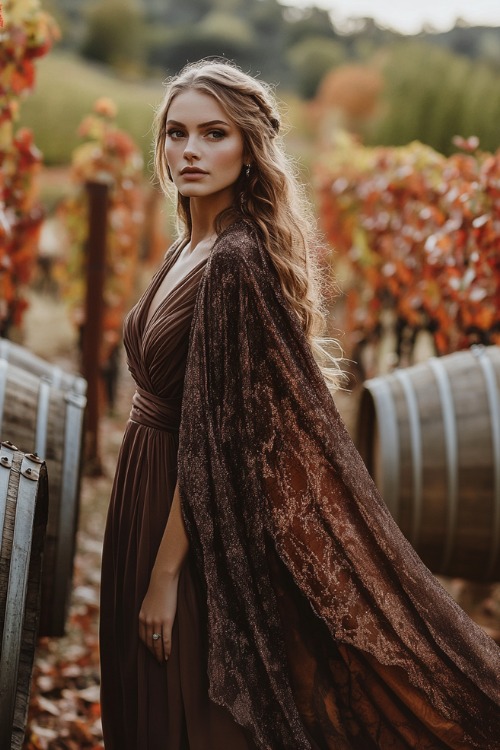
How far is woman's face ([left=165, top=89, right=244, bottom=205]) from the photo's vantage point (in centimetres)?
204

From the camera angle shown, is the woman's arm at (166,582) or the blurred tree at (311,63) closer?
the woman's arm at (166,582)

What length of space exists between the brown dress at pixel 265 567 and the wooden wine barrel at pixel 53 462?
2.33ft

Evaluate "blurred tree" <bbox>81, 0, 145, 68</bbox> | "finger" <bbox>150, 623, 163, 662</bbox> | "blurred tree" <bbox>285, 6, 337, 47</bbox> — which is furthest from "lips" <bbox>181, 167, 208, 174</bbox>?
"blurred tree" <bbox>285, 6, 337, 47</bbox>

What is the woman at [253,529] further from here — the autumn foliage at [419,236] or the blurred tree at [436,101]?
the blurred tree at [436,101]

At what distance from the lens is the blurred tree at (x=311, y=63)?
72.5ft

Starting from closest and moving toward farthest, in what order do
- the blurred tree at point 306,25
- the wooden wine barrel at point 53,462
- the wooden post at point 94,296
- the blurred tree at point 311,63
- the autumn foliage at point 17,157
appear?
the wooden wine barrel at point 53,462 < the autumn foliage at point 17,157 < the wooden post at point 94,296 < the blurred tree at point 311,63 < the blurred tree at point 306,25

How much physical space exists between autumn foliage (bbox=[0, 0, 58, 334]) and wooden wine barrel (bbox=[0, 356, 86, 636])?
59cm

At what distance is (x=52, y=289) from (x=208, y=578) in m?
9.01

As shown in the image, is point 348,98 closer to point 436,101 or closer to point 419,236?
point 436,101

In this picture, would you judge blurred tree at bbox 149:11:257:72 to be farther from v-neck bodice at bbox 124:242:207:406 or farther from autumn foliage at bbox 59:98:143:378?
v-neck bodice at bbox 124:242:207:406

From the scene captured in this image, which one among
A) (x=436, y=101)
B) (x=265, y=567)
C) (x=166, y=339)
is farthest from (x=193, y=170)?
(x=436, y=101)

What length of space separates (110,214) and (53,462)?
3.85 m

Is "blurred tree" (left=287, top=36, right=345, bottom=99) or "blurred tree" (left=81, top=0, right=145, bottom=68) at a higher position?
"blurred tree" (left=287, top=36, right=345, bottom=99)

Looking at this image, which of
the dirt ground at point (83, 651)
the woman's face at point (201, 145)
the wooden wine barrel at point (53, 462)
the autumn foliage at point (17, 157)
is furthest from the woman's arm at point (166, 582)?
the autumn foliage at point (17, 157)
